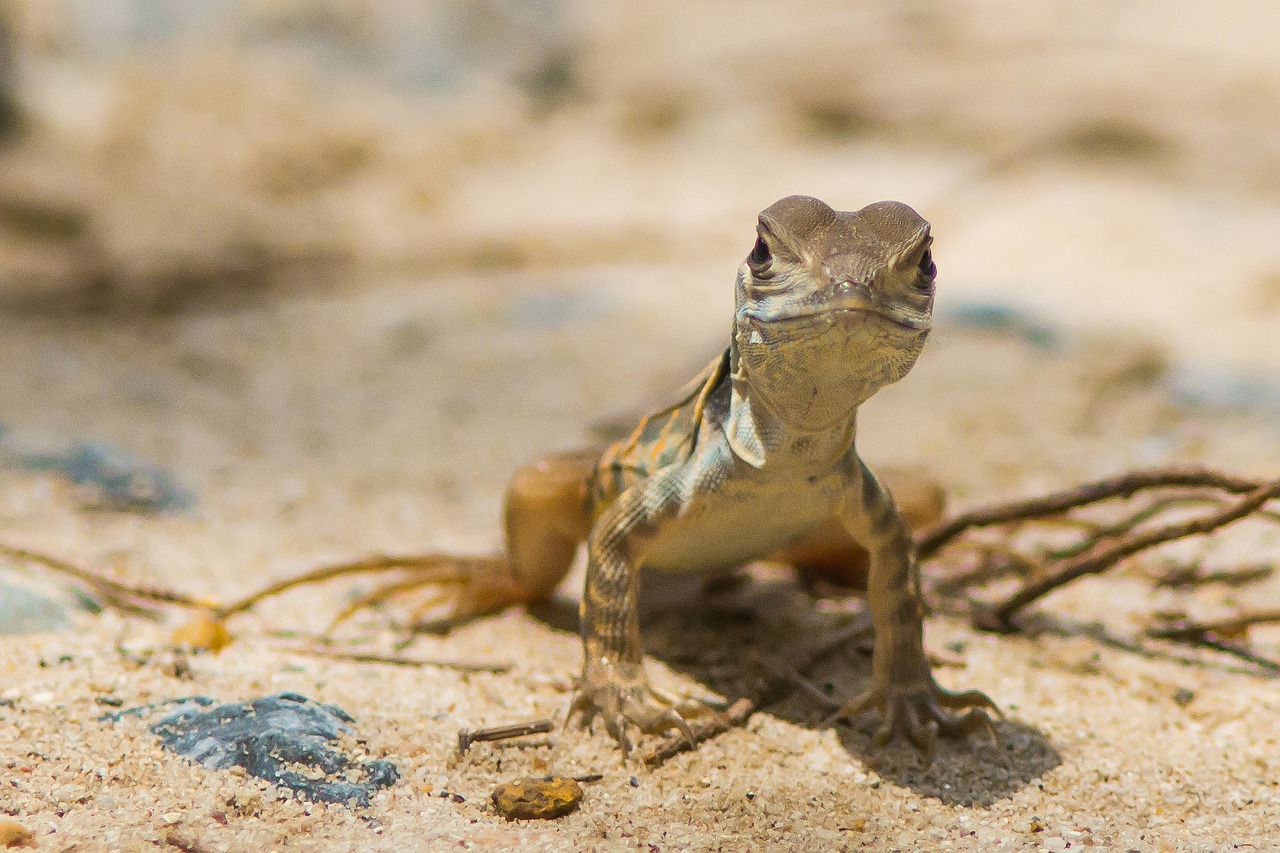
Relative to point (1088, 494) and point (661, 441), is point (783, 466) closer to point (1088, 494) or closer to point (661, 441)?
point (661, 441)

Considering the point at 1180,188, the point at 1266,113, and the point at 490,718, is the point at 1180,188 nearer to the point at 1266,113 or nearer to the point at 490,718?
the point at 1266,113

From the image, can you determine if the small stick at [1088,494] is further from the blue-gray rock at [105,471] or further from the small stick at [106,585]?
the blue-gray rock at [105,471]

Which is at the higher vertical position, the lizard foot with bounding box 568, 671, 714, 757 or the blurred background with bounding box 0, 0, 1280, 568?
the blurred background with bounding box 0, 0, 1280, 568

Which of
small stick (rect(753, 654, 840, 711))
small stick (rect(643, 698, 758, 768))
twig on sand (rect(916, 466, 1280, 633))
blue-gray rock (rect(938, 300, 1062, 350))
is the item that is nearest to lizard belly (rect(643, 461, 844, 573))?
small stick (rect(753, 654, 840, 711))

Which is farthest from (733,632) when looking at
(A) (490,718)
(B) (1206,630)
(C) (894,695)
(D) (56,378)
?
(D) (56,378)

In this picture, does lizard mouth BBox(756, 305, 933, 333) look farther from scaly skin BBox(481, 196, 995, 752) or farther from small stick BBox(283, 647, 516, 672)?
small stick BBox(283, 647, 516, 672)
